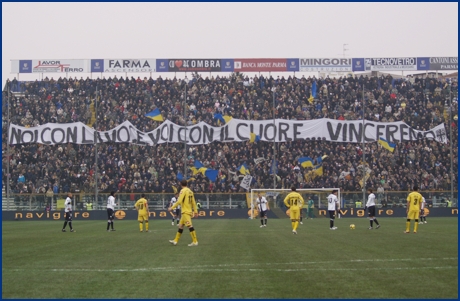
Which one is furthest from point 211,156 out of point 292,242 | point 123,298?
point 123,298

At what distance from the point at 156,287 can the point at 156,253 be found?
23.7ft

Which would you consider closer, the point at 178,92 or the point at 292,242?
the point at 292,242

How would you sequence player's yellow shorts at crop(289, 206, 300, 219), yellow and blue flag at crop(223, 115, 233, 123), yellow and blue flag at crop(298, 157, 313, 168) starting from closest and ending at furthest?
player's yellow shorts at crop(289, 206, 300, 219), yellow and blue flag at crop(298, 157, 313, 168), yellow and blue flag at crop(223, 115, 233, 123)

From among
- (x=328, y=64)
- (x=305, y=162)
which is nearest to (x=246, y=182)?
(x=305, y=162)

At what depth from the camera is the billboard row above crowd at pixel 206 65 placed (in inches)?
2975

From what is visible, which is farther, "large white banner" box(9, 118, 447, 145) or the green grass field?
"large white banner" box(9, 118, 447, 145)

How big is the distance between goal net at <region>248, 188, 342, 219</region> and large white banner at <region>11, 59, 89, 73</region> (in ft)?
98.9

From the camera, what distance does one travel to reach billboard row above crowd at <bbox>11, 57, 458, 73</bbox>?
7556 centimetres

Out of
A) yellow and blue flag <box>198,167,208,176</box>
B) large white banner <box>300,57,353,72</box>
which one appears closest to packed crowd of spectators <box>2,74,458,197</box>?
yellow and blue flag <box>198,167,208,176</box>

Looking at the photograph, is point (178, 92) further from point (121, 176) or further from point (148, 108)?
point (121, 176)

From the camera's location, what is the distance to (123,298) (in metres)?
11.9

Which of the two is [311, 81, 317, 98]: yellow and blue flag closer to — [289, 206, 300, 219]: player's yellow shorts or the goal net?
the goal net

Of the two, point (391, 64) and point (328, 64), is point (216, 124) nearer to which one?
point (328, 64)

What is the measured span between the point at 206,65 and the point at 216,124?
14.2m
